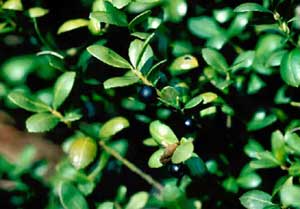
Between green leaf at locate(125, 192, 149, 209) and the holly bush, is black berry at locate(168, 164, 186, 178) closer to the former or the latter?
the holly bush

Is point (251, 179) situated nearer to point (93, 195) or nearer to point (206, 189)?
point (206, 189)

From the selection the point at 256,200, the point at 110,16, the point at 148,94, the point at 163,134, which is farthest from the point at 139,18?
the point at 256,200

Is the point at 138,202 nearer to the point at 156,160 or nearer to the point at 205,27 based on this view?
the point at 156,160

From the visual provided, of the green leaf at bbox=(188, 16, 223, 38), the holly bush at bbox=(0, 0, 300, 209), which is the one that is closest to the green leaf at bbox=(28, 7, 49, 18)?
the holly bush at bbox=(0, 0, 300, 209)

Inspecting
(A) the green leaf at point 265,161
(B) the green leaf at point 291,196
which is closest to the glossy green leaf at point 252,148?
(A) the green leaf at point 265,161

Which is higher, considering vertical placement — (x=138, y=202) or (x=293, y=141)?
(x=293, y=141)
